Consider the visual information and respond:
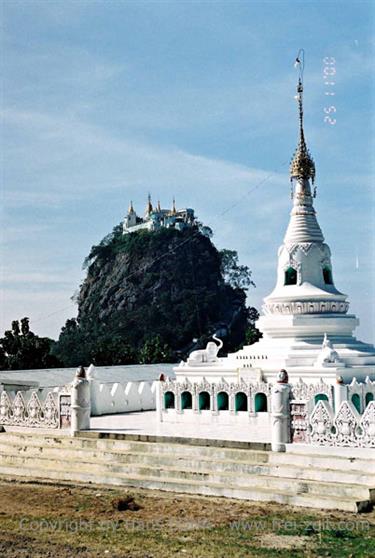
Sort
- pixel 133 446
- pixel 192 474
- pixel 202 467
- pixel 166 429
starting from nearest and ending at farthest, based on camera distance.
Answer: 1. pixel 192 474
2. pixel 202 467
3. pixel 133 446
4. pixel 166 429

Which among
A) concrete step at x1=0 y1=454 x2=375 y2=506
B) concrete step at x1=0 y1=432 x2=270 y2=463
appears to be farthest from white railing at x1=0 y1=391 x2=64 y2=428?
concrete step at x1=0 y1=454 x2=375 y2=506

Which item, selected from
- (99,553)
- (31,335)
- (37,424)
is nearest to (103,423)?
(37,424)

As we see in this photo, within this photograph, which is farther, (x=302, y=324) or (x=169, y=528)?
(x=302, y=324)

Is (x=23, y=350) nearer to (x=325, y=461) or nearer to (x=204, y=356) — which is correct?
(x=204, y=356)

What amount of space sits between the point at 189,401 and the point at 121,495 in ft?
25.3

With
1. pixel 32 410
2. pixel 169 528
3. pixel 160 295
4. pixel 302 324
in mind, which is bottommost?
pixel 169 528

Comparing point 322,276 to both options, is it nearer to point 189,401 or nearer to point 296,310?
point 296,310

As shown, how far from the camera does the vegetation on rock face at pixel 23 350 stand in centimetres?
3766

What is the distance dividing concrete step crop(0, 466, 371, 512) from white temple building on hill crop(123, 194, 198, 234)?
96.2 m

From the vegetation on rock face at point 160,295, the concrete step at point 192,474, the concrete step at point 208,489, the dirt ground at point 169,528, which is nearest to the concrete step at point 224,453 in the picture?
the concrete step at point 192,474

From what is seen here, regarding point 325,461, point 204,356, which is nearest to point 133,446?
point 325,461

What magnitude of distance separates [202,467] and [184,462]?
1.63 ft

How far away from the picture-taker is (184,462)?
16250 millimetres

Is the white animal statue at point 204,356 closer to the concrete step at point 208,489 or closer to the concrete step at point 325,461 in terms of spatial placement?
the concrete step at point 208,489
